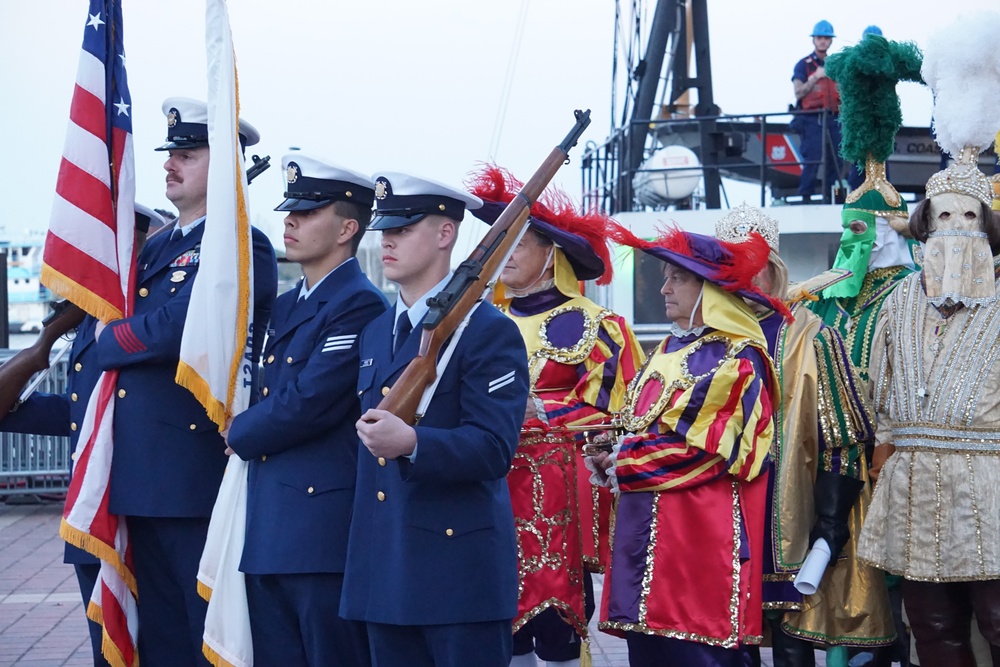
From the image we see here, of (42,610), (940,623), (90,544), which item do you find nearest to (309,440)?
(90,544)

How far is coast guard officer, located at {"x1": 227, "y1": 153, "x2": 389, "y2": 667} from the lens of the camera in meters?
3.79

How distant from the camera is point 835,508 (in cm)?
485

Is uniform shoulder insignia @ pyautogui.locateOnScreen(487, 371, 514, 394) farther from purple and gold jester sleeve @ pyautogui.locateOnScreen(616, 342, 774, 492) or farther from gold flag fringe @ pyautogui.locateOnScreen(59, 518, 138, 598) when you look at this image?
gold flag fringe @ pyautogui.locateOnScreen(59, 518, 138, 598)

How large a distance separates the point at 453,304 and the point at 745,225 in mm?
2192

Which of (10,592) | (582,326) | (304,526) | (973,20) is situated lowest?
(10,592)

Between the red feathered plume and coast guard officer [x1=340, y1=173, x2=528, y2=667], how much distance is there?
5.03 feet

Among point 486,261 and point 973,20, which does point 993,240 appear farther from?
point 486,261

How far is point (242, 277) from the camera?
13.7ft

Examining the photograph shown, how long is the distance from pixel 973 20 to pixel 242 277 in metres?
2.95

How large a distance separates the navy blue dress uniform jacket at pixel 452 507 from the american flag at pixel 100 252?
1149 mm

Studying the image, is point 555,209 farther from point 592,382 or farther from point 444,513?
point 444,513

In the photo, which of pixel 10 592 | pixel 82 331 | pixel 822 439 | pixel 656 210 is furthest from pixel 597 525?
pixel 656 210

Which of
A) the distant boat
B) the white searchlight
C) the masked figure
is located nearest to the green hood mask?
the masked figure

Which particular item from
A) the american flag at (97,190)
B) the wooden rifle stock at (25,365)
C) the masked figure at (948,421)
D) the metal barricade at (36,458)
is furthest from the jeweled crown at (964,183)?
the metal barricade at (36,458)
